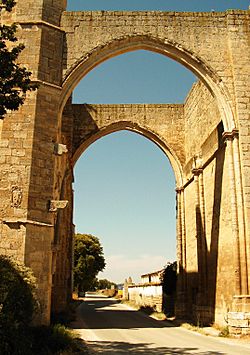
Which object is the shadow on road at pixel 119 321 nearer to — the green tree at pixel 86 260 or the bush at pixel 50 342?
Answer: the bush at pixel 50 342

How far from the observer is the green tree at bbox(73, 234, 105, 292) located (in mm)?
34031

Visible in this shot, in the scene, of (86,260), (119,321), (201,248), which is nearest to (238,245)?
(201,248)

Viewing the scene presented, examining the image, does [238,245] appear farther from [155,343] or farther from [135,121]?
[135,121]

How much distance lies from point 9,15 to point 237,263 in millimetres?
8221

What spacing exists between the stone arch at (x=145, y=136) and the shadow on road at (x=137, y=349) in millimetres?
9772

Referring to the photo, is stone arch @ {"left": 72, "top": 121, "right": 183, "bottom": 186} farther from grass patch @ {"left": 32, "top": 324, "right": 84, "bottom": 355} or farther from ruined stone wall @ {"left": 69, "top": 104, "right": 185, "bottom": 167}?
grass patch @ {"left": 32, "top": 324, "right": 84, "bottom": 355}

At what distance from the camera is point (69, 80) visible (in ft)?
33.6

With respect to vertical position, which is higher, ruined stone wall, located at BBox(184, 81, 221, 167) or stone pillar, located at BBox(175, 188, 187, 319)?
ruined stone wall, located at BBox(184, 81, 221, 167)

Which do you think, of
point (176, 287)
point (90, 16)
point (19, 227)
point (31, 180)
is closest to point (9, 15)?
point (90, 16)

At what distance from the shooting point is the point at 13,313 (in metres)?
5.23

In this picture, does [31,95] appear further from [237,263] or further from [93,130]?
[93,130]

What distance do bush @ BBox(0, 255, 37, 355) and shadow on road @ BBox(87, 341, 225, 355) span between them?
1.62 metres

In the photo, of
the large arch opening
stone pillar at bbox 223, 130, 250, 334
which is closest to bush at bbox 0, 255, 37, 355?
stone pillar at bbox 223, 130, 250, 334

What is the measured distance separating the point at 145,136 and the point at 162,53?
6.38 meters
